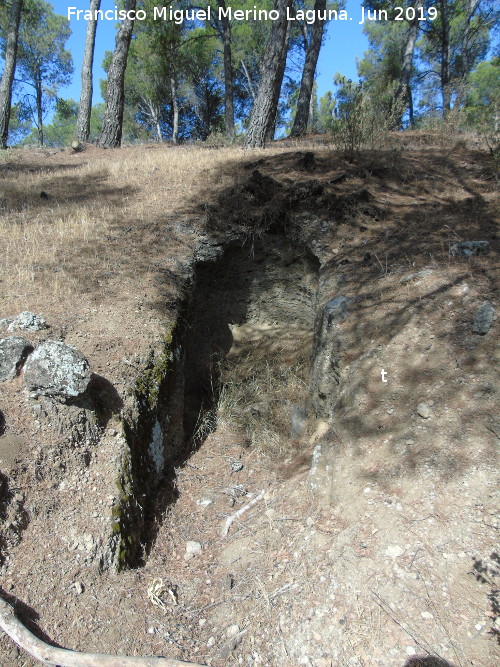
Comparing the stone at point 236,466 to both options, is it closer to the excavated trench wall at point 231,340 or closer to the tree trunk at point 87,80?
the excavated trench wall at point 231,340

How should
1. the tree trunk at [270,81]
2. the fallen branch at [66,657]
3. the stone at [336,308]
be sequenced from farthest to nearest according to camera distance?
the tree trunk at [270,81]
the stone at [336,308]
the fallen branch at [66,657]

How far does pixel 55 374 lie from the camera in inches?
125

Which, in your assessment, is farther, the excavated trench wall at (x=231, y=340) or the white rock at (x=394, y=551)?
the excavated trench wall at (x=231, y=340)

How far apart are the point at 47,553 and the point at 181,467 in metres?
1.57

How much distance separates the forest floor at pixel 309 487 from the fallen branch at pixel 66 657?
0.37ft

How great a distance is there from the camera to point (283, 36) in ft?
28.3

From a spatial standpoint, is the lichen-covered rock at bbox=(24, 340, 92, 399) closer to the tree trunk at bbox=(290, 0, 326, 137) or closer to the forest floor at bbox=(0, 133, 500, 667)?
the forest floor at bbox=(0, 133, 500, 667)

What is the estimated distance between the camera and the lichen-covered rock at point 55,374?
3.17 metres

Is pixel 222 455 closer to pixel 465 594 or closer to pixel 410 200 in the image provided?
pixel 465 594

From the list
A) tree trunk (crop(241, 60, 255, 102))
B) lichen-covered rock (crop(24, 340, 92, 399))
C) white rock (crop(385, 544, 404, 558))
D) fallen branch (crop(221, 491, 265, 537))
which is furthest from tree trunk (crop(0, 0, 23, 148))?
tree trunk (crop(241, 60, 255, 102))

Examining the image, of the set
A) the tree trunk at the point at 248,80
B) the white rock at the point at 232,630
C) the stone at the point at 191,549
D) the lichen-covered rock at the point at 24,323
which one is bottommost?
the white rock at the point at 232,630

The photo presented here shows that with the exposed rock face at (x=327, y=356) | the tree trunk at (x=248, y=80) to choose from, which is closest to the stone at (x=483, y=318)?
the exposed rock face at (x=327, y=356)

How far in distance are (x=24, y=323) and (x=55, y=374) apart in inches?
39.0

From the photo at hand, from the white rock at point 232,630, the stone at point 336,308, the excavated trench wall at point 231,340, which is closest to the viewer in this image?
the white rock at point 232,630
